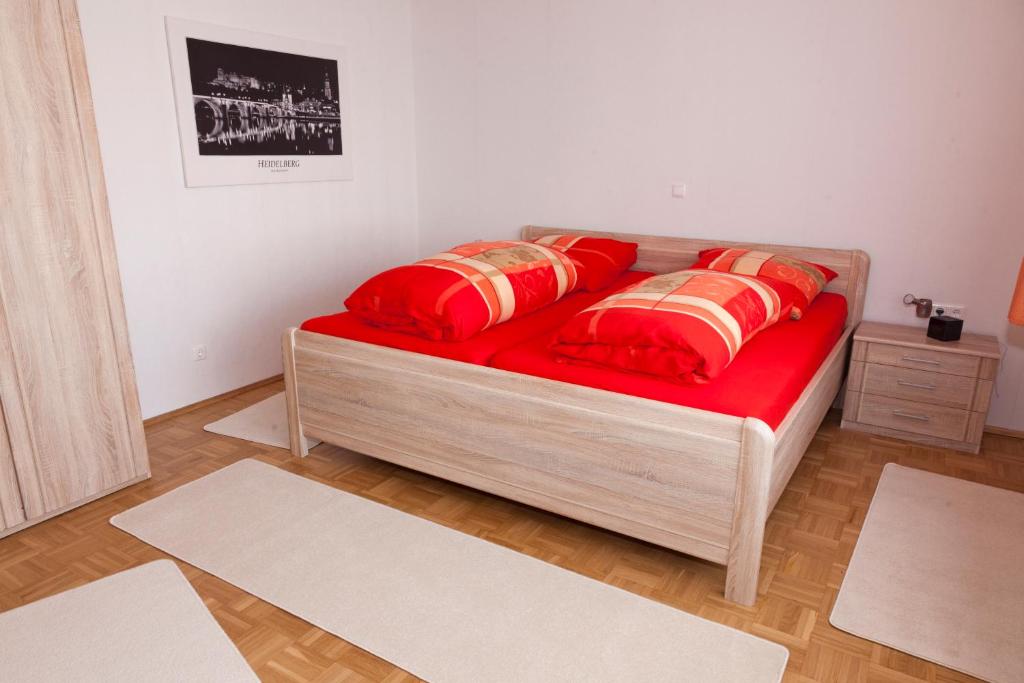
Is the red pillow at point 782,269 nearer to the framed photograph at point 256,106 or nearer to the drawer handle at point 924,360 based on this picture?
the drawer handle at point 924,360

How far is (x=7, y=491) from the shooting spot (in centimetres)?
232

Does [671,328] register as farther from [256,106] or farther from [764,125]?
[256,106]

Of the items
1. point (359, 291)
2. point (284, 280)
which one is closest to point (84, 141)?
point (359, 291)

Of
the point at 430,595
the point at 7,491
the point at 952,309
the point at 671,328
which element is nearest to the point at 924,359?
the point at 952,309

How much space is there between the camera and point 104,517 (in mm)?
2479

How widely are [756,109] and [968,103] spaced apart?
2.83ft

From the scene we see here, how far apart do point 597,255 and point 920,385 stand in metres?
1.54

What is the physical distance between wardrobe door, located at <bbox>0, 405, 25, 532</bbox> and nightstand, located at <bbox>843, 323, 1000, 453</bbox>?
327 cm

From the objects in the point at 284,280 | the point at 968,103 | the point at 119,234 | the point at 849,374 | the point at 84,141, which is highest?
the point at 968,103

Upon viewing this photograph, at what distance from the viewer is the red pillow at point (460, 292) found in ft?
8.24

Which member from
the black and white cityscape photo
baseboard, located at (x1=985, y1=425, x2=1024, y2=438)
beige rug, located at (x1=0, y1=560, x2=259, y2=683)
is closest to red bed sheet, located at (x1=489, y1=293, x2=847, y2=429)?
baseboard, located at (x1=985, y1=425, x2=1024, y2=438)

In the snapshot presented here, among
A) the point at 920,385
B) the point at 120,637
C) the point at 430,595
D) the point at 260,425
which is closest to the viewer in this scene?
the point at 120,637

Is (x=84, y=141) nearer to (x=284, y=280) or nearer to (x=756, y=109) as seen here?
(x=284, y=280)

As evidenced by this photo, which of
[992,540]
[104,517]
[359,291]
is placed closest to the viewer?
[992,540]
